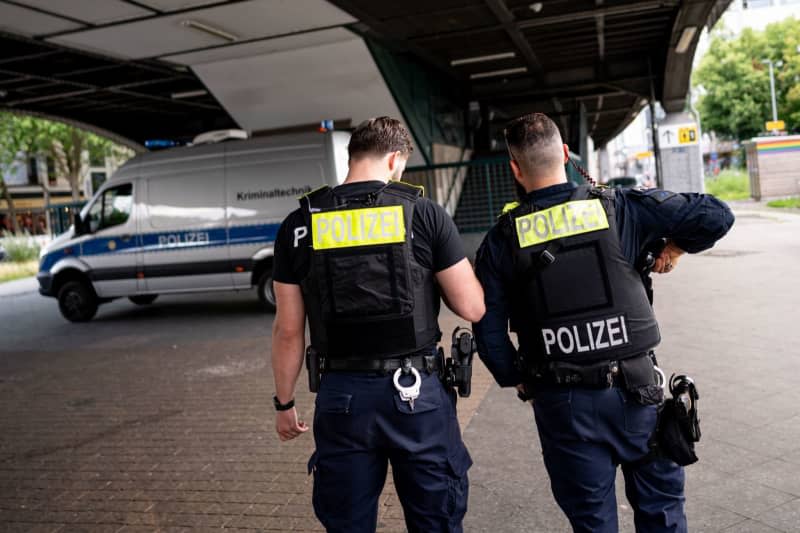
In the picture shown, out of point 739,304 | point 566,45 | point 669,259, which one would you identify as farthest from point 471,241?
point 669,259

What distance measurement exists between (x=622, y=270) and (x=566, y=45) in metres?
13.8

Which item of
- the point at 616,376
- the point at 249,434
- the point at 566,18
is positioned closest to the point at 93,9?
the point at 249,434

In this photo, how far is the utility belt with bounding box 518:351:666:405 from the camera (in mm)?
2498

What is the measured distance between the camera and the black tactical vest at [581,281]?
254 cm

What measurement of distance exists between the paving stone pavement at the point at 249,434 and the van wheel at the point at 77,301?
5.91 feet

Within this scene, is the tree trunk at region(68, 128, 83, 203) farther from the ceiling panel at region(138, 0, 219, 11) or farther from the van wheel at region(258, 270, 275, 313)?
the ceiling panel at region(138, 0, 219, 11)

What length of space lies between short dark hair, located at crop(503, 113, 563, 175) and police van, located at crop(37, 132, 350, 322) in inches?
311

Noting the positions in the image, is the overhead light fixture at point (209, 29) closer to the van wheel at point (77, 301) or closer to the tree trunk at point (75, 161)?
the van wheel at point (77, 301)

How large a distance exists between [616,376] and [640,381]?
8 centimetres

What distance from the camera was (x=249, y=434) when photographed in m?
5.50

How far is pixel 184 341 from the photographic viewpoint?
9789 mm

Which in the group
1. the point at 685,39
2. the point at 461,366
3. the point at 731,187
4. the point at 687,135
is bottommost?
the point at 461,366

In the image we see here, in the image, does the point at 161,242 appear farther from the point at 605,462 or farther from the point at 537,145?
the point at 605,462

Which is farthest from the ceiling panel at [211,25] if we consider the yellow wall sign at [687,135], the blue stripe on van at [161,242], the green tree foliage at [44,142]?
the green tree foliage at [44,142]
